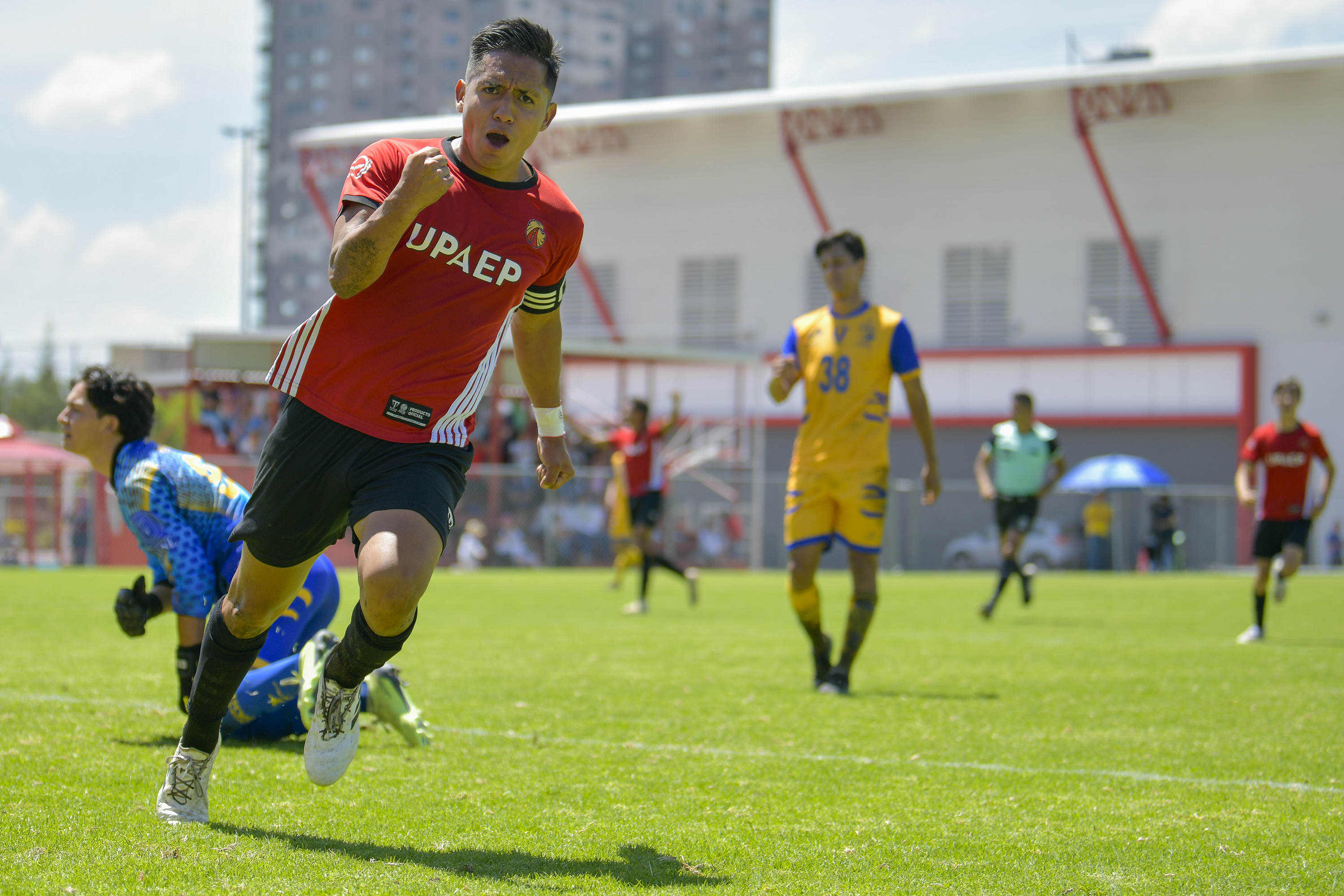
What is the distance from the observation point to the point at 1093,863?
11.4ft

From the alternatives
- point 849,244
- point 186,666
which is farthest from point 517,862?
point 849,244

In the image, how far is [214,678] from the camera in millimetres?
3754

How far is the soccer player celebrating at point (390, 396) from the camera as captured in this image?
136 inches

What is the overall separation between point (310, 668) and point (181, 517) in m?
0.71

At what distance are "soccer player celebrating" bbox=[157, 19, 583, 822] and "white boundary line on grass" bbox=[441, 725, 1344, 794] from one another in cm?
170

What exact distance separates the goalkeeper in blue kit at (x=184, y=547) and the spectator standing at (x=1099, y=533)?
26.7 metres

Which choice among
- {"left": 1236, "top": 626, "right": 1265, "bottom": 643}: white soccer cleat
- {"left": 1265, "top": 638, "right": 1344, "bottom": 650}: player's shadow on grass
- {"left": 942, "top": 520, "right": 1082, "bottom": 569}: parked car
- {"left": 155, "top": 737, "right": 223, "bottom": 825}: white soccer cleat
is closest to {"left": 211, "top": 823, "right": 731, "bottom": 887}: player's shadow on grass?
{"left": 155, "top": 737, "right": 223, "bottom": 825}: white soccer cleat

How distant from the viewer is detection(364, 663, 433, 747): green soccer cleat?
4898 millimetres

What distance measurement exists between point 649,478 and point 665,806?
11253 millimetres

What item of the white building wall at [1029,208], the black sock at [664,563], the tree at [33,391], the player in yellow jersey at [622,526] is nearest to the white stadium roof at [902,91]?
the white building wall at [1029,208]

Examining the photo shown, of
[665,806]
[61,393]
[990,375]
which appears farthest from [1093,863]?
[990,375]

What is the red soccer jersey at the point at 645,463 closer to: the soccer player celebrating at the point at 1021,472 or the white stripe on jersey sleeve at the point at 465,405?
the soccer player celebrating at the point at 1021,472

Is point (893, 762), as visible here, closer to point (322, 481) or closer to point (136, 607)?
point (322, 481)

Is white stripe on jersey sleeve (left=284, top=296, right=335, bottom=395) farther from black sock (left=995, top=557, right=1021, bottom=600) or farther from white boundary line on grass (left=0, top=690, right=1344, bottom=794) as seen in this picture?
black sock (left=995, top=557, right=1021, bottom=600)
